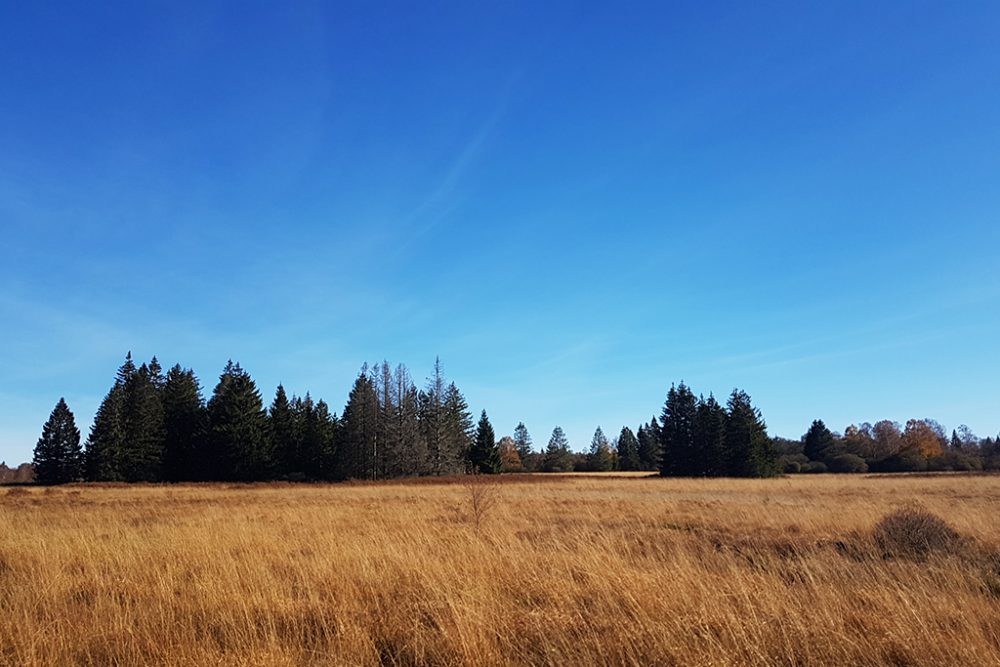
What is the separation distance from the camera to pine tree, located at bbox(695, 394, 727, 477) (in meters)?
70.0

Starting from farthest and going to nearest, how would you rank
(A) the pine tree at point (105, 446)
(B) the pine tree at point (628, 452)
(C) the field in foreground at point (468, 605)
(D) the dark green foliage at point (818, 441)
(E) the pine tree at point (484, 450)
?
(B) the pine tree at point (628, 452), (D) the dark green foliage at point (818, 441), (E) the pine tree at point (484, 450), (A) the pine tree at point (105, 446), (C) the field in foreground at point (468, 605)

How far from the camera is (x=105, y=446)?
5644 centimetres

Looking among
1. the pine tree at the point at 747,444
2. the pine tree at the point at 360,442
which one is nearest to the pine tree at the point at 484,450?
the pine tree at the point at 360,442

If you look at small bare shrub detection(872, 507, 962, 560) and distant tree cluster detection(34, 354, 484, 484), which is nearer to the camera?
small bare shrub detection(872, 507, 962, 560)

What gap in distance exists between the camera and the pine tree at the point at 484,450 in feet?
246

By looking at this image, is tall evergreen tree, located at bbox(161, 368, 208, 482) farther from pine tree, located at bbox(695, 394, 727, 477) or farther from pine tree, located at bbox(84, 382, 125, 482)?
pine tree, located at bbox(695, 394, 727, 477)

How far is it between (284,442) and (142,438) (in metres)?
13.9

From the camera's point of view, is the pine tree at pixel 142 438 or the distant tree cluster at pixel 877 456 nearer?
the pine tree at pixel 142 438

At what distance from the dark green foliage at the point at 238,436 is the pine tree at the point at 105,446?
8.17 metres

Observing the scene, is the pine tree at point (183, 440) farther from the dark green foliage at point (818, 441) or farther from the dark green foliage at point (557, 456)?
the dark green foliage at point (818, 441)

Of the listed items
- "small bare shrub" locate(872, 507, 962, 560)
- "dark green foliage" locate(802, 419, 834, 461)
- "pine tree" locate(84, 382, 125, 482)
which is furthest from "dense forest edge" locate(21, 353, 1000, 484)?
"small bare shrub" locate(872, 507, 962, 560)

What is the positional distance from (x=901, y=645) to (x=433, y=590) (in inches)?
151

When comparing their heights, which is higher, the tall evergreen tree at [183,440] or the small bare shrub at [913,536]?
the tall evergreen tree at [183,440]

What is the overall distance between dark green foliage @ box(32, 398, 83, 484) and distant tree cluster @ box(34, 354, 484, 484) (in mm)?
104
